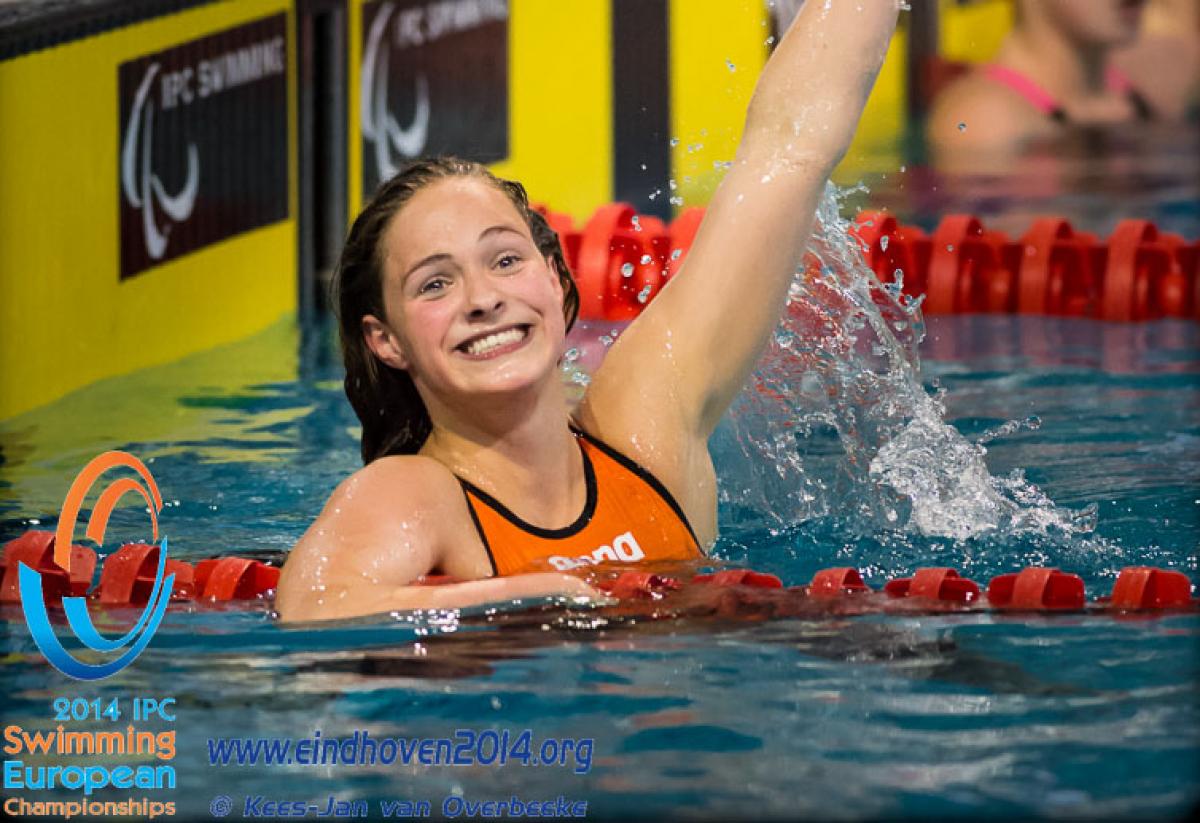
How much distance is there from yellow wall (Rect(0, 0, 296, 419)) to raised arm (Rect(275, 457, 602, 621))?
2251 mm

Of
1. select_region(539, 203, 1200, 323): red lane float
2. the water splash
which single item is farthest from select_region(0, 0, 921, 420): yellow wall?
the water splash

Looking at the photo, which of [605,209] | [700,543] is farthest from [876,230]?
[700,543]

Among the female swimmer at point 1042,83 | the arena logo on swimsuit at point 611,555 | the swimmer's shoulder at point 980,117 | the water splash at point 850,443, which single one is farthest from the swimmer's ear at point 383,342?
the swimmer's shoulder at point 980,117

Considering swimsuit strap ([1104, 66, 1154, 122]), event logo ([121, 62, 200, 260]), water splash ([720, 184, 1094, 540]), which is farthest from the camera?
swimsuit strap ([1104, 66, 1154, 122])

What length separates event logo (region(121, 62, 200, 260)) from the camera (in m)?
5.03

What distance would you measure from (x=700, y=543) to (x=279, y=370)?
7.98ft

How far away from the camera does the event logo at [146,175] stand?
5.03 m

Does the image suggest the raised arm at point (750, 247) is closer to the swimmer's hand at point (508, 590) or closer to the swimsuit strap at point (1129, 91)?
the swimmer's hand at point (508, 590)

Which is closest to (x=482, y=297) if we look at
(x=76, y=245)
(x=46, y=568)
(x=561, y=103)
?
(x=46, y=568)

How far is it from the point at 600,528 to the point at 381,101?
3.53m

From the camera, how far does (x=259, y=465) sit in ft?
13.8

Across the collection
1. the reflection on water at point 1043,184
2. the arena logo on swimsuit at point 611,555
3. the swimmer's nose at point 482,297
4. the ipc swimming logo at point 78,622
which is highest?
the swimmer's nose at point 482,297

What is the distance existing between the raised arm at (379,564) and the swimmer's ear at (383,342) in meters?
0.19

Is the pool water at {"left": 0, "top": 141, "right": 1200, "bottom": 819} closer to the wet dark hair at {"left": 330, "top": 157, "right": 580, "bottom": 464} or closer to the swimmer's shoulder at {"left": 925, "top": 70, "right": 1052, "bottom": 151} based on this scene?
the wet dark hair at {"left": 330, "top": 157, "right": 580, "bottom": 464}
